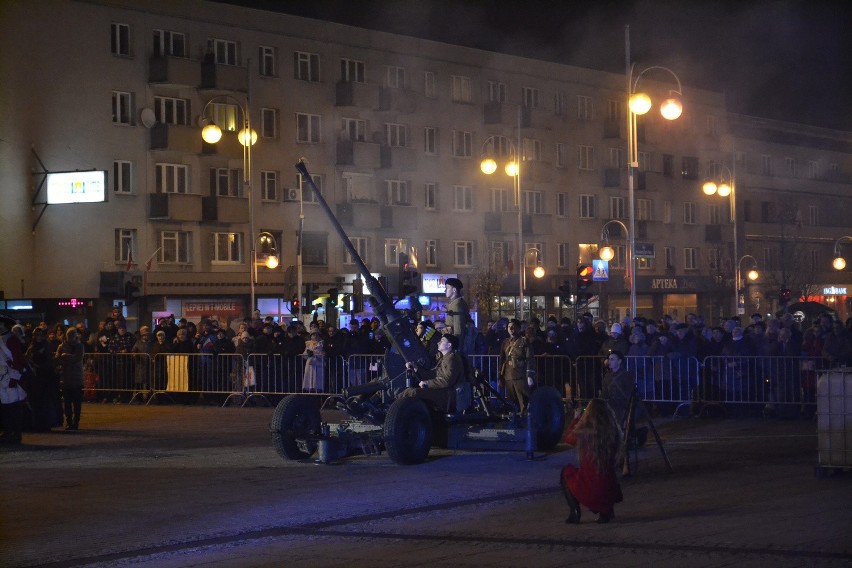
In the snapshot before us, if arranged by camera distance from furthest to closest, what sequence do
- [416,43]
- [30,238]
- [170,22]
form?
[416,43] < [170,22] < [30,238]

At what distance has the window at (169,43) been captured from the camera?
162 ft

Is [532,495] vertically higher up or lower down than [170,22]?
lower down

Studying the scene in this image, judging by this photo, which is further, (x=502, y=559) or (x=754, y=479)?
(x=754, y=479)

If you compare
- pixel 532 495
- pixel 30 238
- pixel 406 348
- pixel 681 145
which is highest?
pixel 681 145

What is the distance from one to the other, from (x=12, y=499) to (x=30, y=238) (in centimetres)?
3490

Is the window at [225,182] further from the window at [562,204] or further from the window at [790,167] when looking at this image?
the window at [790,167]

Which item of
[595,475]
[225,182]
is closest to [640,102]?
[595,475]

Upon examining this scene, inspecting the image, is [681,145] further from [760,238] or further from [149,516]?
[149,516]

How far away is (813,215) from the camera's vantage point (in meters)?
83.9

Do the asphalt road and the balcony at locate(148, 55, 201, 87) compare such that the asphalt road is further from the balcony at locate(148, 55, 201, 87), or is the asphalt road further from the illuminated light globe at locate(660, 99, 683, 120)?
the balcony at locate(148, 55, 201, 87)

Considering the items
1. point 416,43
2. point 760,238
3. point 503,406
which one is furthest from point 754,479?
point 760,238

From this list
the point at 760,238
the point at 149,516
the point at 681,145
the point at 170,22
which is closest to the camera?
the point at 149,516

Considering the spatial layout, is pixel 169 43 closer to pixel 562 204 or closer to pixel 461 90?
pixel 461 90

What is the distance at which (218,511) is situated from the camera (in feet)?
40.4
